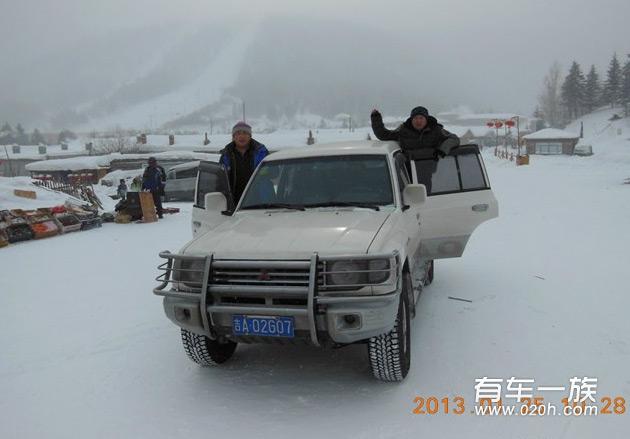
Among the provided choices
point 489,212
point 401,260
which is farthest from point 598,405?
point 489,212

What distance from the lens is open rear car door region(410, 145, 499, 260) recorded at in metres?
5.66

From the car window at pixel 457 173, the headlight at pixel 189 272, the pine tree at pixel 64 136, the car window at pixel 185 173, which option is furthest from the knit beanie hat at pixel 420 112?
the pine tree at pixel 64 136

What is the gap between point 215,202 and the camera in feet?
16.5

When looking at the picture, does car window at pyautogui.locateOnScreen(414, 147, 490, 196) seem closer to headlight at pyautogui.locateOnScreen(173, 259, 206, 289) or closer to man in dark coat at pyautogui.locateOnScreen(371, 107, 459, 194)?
man in dark coat at pyautogui.locateOnScreen(371, 107, 459, 194)

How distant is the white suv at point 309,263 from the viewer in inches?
138

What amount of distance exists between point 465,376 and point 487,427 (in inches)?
27.9

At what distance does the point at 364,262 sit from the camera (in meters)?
3.56

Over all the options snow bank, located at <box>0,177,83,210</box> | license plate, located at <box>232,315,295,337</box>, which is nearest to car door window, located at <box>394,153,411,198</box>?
license plate, located at <box>232,315,295,337</box>

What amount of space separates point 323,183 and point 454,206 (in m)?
1.70

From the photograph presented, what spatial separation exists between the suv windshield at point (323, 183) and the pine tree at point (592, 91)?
371 ft

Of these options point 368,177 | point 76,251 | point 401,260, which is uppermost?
point 368,177

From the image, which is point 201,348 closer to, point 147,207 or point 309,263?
point 309,263

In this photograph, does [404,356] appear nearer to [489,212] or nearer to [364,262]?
[364,262]

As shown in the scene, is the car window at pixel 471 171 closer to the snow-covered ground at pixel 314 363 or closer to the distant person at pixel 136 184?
the snow-covered ground at pixel 314 363
